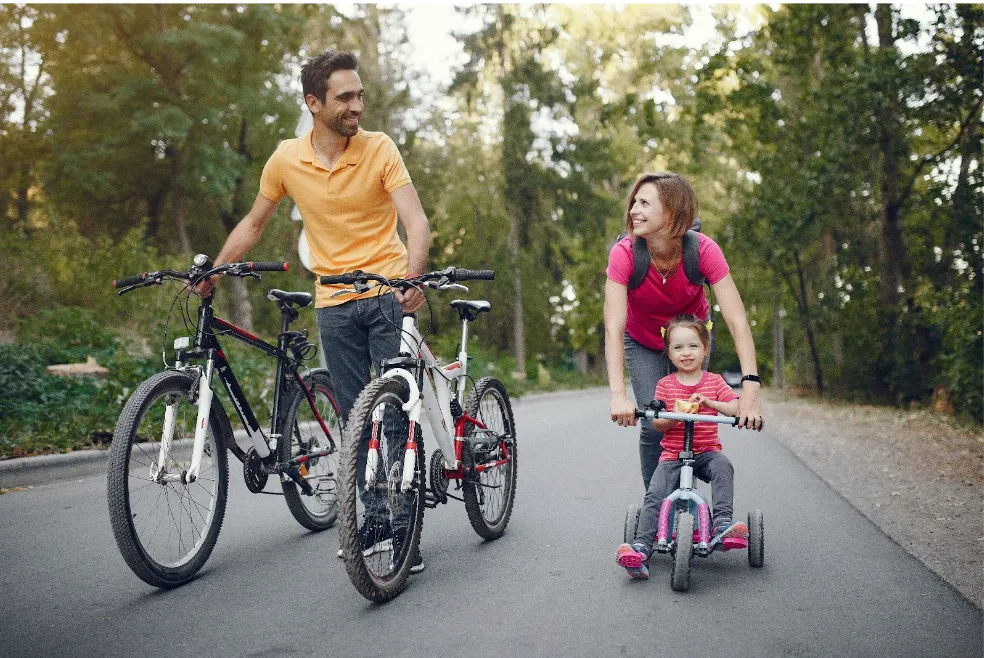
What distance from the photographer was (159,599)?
4.27m

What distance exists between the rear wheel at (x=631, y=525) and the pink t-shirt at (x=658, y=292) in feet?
2.76

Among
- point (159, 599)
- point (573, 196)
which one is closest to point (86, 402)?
point (159, 599)

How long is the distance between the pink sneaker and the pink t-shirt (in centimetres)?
110

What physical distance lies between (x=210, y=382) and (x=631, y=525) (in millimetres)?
2185

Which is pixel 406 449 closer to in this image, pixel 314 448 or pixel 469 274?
pixel 469 274

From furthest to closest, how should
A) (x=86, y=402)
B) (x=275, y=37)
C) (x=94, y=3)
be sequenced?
1. (x=275, y=37)
2. (x=94, y=3)
3. (x=86, y=402)

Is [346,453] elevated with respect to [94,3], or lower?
lower

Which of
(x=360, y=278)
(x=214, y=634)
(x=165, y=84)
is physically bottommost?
(x=214, y=634)

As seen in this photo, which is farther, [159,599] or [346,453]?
[159,599]

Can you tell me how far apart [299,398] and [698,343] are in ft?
7.19

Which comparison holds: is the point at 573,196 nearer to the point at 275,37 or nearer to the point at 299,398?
the point at 275,37

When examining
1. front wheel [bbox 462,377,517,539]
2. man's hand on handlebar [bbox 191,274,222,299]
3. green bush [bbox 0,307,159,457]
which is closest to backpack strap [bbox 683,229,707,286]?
front wheel [bbox 462,377,517,539]

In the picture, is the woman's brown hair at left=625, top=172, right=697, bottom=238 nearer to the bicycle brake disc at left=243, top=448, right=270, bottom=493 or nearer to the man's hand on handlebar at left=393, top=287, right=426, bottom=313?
the man's hand on handlebar at left=393, top=287, right=426, bottom=313

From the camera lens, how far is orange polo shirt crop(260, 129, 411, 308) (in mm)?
4773
